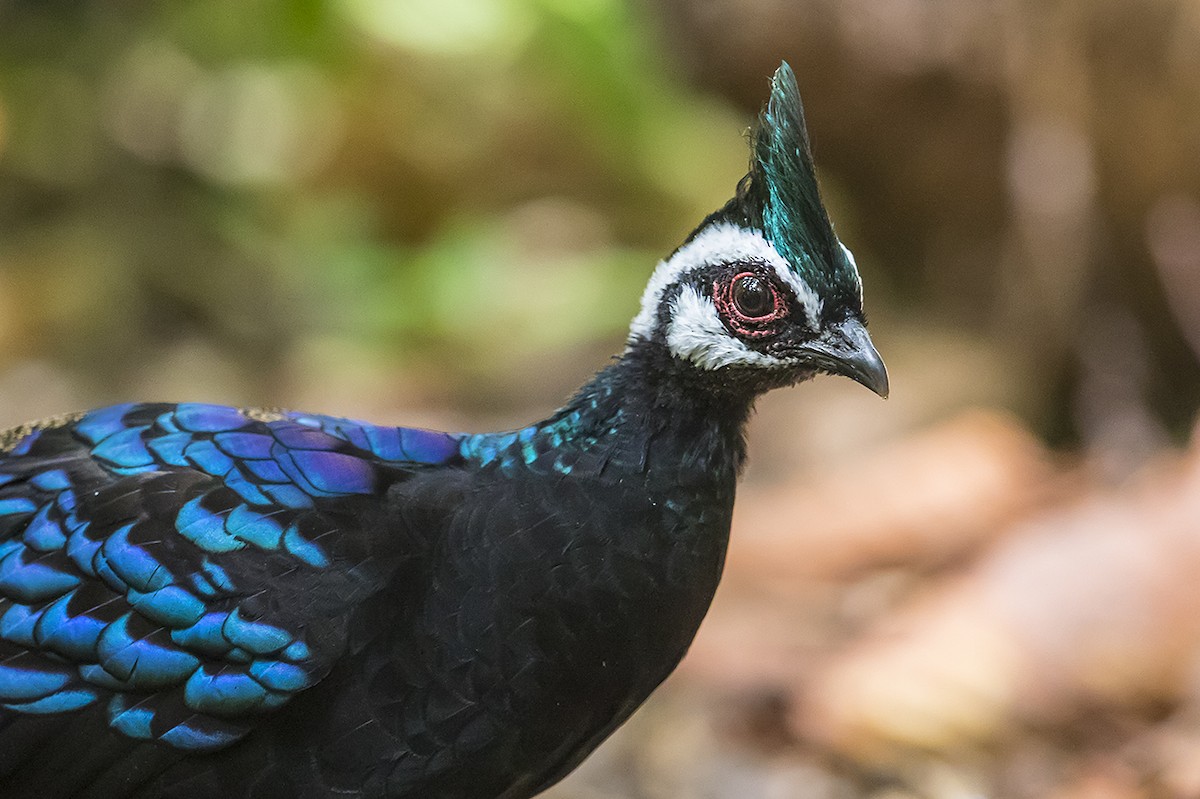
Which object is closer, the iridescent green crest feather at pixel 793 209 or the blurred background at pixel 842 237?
the iridescent green crest feather at pixel 793 209

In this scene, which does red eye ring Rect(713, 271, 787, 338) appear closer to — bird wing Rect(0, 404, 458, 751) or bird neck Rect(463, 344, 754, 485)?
bird neck Rect(463, 344, 754, 485)

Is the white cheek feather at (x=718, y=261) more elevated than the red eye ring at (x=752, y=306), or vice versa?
the white cheek feather at (x=718, y=261)

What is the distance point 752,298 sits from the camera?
3004mm

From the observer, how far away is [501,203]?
10242 millimetres

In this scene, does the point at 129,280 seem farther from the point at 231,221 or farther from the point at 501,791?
the point at 501,791

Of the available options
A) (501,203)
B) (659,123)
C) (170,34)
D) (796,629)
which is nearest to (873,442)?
(796,629)

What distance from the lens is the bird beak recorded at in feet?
9.80

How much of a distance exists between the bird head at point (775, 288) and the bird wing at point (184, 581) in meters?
0.85

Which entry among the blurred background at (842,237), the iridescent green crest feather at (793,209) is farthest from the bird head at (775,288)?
the blurred background at (842,237)

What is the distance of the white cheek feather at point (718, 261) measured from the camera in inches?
117

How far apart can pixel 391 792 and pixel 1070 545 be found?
3.20m

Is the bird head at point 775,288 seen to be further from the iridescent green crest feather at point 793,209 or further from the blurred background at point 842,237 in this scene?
the blurred background at point 842,237

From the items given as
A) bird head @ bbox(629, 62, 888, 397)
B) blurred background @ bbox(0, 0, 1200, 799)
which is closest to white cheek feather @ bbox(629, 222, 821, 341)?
bird head @ bbox(629, 62, 888, 397)

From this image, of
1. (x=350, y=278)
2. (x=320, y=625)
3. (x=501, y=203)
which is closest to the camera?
(x=320, y=625)
